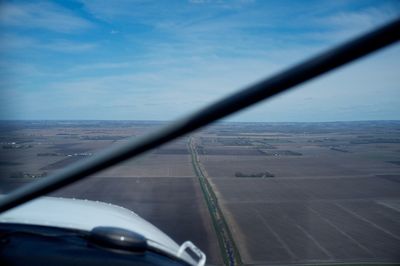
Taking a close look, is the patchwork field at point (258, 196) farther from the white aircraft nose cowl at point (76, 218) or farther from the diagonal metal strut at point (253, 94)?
the diagonal metal strut at point (253, 94)

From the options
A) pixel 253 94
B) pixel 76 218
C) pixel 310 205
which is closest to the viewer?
pixel 253 94

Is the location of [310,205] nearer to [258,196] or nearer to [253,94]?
[258,196]

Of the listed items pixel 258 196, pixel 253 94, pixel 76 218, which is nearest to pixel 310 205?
pixel 258 196

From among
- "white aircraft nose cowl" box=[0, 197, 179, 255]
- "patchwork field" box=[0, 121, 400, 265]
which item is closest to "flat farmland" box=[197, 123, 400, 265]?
"patchwork field" box=[0, 121, 400, 265]

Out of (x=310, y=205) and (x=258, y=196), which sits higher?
(x=310, y=205)

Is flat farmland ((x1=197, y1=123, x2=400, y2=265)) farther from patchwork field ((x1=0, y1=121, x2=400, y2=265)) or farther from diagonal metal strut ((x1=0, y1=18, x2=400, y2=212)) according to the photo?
diagonal metal strut ((x1=0, y1=18, x2=400, y2=212))

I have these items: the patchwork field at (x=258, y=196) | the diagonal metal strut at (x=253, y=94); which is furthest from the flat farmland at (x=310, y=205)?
the diagonal metal strut at (x=253, y=94)
